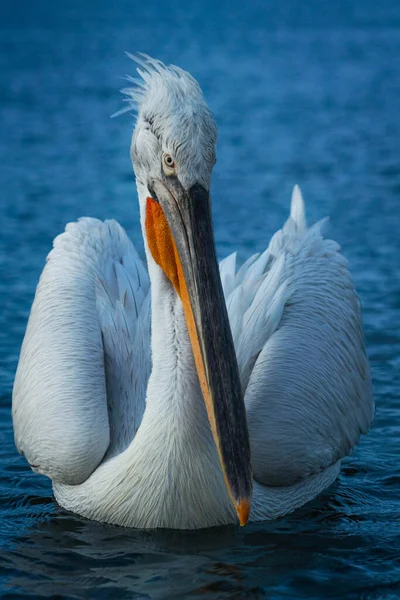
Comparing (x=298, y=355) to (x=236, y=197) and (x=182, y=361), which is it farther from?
(x=236, y=197)

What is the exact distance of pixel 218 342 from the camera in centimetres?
411

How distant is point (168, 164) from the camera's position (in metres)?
4.16

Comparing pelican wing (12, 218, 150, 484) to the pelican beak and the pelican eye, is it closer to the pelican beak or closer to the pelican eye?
the pelican beak

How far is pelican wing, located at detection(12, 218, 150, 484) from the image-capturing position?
15.2 feet

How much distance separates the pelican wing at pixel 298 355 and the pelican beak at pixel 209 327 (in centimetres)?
49

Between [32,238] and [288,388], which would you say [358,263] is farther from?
[288,388]

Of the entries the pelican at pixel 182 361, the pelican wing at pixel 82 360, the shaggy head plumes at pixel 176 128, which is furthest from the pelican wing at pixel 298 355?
the shaggy head plumes at pixel 176 128

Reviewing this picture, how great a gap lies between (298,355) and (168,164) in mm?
1117

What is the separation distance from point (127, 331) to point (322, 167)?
619 cm

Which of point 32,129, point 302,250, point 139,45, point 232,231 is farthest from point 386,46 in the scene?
point 302,250

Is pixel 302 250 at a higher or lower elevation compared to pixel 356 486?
higher

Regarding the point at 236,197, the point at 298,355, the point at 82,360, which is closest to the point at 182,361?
the point at 82,360

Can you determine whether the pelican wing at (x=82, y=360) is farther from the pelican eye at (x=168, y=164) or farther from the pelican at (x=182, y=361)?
the pelican eye at (x=168, y=164)

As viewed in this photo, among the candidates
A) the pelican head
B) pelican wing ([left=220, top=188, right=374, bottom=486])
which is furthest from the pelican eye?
pelican wing ([left=220, top=188, right=374, bottom=486])
